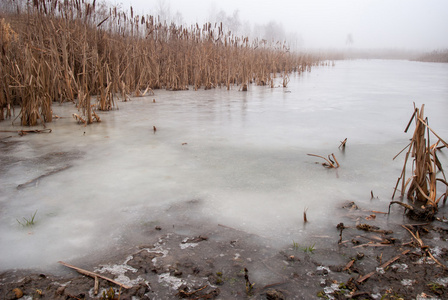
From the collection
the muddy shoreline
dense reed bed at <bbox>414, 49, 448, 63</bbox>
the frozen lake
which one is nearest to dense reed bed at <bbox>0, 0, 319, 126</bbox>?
the frozen lake

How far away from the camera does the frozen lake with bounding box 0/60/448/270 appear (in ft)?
5.29

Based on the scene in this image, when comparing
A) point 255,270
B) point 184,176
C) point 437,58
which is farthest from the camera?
point 437,58

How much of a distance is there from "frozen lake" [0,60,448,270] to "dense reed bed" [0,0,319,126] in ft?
1.68

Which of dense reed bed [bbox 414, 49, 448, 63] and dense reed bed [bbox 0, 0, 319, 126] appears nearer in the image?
dense reed bed [bbox 0, 0, 319, 126]

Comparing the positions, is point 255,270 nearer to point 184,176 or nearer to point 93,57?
point 184,176

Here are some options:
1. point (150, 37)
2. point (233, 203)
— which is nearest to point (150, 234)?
point (233, 203)

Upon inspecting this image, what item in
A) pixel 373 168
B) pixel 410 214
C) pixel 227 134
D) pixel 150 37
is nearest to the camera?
pixel 410 214

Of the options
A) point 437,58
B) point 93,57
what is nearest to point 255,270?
point 93,57

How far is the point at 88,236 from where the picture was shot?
1.56m

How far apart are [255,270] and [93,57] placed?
14.9ft

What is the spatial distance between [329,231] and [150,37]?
7.00m

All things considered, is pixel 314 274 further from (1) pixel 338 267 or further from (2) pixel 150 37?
(2) pixel 150 37

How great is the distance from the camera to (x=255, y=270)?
1.32 metres

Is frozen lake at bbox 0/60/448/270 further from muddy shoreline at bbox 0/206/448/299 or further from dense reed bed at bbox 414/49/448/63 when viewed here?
dense reed bed at bbox 414/49/448/63
